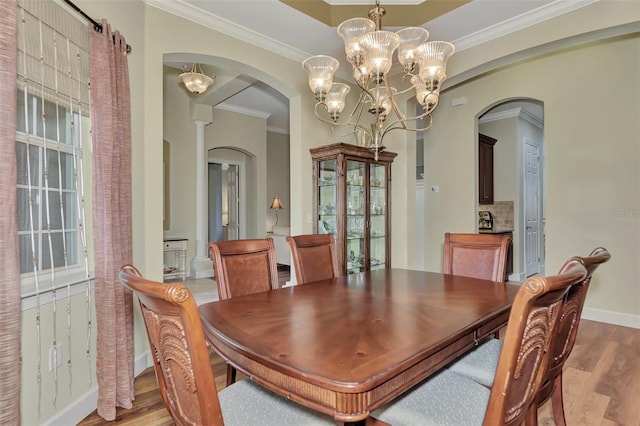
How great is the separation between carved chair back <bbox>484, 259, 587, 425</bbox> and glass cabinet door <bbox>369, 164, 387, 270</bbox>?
2.81 m

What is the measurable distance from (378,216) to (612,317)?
2.68 m

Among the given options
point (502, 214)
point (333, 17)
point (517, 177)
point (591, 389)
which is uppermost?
point (333, 17)

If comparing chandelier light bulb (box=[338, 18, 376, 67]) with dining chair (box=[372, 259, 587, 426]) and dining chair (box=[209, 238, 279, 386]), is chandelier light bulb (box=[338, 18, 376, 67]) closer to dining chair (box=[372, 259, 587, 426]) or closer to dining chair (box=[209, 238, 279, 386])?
dining chair (box=[209, 238, 279, 386])

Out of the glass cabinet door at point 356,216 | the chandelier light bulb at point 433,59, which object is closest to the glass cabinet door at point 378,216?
the glass cabinet door at point 356,216

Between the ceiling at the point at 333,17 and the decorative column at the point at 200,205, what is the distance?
2.64 m

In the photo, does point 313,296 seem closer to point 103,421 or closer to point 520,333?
point 520,333

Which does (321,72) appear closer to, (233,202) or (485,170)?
(485,170)

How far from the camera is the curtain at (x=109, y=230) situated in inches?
77.9

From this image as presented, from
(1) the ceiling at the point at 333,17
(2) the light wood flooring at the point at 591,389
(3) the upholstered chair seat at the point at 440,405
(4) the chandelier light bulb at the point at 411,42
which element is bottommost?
(2) the light wood flooring at the point at 591,389

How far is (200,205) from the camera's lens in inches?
217

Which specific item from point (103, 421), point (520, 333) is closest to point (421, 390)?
point (520, 333)

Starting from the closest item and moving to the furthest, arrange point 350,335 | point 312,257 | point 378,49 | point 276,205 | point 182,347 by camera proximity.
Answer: point 182,347
point 350,335
point 378,49
point 312,257
point 276,205

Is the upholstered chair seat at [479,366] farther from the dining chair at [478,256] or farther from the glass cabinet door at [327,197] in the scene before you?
the glass cabinet door at [327,197]

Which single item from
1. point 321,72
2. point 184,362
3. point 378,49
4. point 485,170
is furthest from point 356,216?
point 485,170
